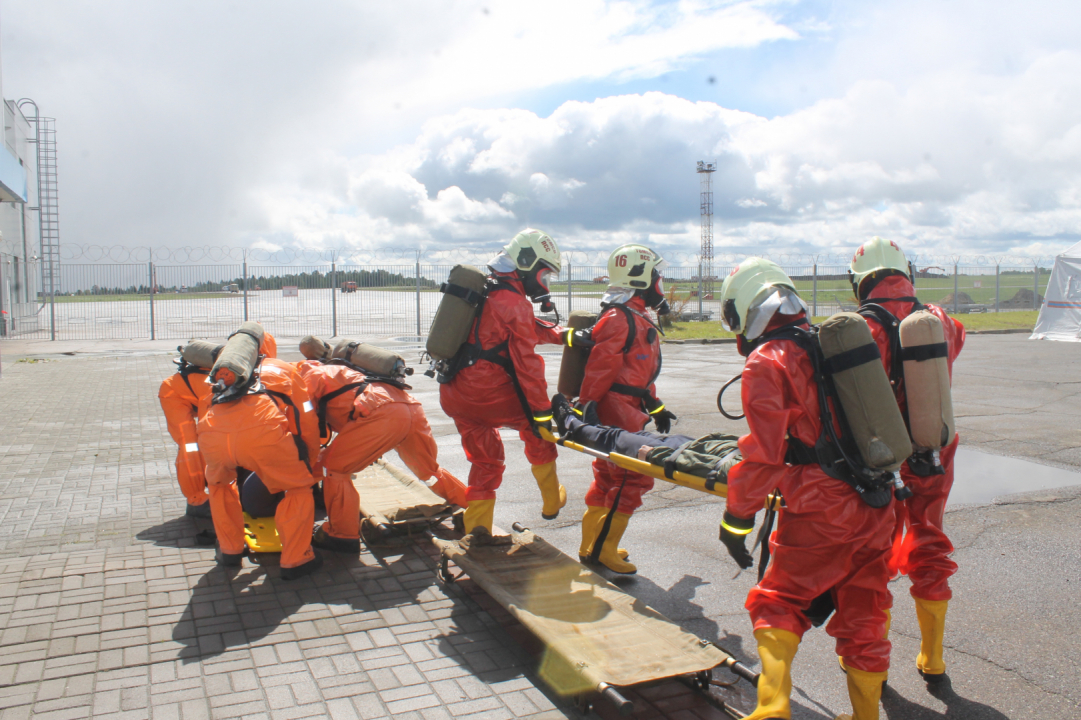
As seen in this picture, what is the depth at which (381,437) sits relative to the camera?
473 centimetres

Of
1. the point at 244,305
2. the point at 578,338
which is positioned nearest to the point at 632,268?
the point at 578,338

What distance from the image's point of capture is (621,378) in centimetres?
475

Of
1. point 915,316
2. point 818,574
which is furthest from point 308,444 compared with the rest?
point 915,316

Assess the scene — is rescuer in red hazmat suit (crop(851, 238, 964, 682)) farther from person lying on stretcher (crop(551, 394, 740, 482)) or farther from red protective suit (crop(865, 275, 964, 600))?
person lying on stretcher (crop(551, 394, 740, 482))

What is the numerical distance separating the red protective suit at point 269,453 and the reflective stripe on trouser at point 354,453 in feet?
0.60

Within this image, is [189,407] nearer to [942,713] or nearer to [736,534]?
[736,534]

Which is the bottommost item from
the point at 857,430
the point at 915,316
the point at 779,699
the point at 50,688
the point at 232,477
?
the point at 50,688

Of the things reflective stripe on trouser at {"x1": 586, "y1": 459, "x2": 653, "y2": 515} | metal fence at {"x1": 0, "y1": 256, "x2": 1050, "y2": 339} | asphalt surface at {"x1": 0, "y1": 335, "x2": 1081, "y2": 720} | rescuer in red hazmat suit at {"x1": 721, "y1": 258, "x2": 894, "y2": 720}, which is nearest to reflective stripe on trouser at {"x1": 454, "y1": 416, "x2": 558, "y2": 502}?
reflective stripe on trouser at {"x1": 586, "y1": 459, "x2": 653, "y2": 515}

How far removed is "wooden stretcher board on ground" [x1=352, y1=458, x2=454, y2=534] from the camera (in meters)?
5.26

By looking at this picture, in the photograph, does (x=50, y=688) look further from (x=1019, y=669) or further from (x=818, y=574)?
(x=1019, y=669)

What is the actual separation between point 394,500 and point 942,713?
4002 mm

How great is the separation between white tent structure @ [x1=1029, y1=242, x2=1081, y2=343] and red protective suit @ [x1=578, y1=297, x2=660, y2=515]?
22.9m

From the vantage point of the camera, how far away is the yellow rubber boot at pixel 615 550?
15.4ft

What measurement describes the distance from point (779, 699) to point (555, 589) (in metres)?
1.58
